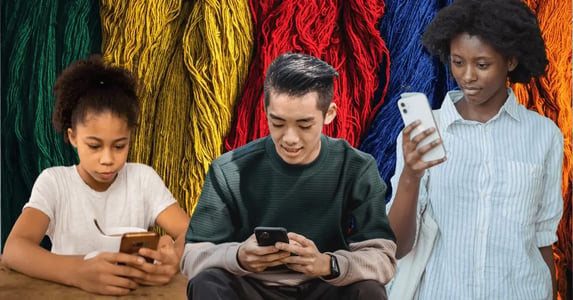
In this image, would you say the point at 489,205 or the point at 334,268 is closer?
the point at 334,268

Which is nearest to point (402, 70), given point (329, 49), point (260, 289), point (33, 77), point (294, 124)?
point (329, 49)

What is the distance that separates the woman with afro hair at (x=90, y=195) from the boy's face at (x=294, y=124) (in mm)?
206

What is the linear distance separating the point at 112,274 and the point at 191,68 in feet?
1.05

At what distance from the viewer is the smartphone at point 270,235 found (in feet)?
2.78

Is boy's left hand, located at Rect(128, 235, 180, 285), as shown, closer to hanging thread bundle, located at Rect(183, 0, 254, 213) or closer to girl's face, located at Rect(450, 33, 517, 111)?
hanging thread bundle, located at Rect(183, 0, 254, 213)

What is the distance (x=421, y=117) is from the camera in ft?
3.09

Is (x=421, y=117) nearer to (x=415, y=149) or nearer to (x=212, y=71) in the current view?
(x=415, y=149)

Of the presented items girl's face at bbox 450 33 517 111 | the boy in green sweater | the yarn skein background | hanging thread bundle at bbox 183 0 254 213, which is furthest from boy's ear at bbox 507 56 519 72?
hanging thread bundle at bbox 183 0 254 213

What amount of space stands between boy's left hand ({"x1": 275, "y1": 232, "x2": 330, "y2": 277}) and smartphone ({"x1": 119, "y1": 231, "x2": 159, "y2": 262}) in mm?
176

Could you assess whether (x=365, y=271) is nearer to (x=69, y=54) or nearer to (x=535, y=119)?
(x=535, y=119)

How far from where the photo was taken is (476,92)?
103 centimetres

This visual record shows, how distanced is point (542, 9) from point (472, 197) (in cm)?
35

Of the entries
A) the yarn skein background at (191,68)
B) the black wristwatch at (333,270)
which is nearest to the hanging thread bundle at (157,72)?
the yarn skein background at (191,68)

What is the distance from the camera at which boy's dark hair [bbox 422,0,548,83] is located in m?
1.02
